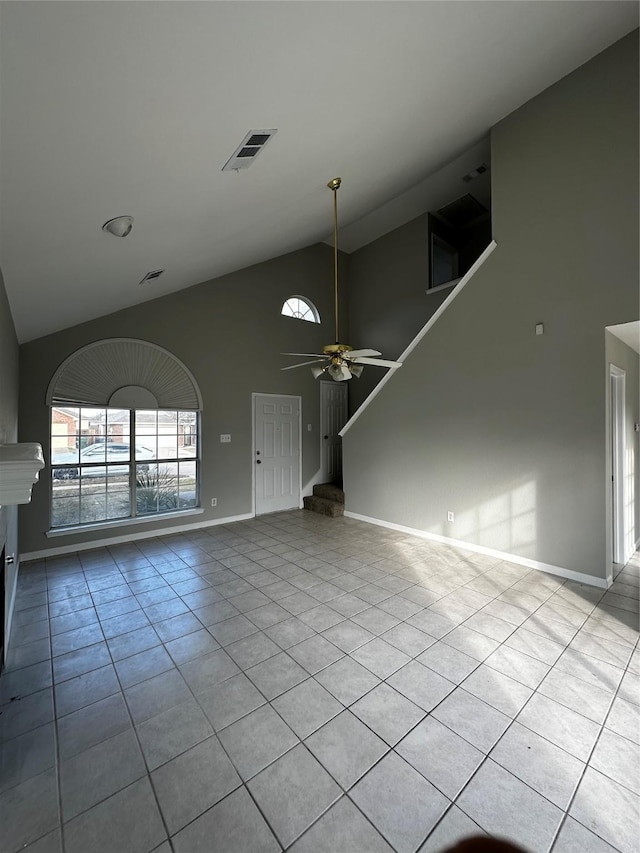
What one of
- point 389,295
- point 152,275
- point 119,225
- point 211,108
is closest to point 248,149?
point 211,108

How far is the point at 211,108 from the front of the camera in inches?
→ 62.8

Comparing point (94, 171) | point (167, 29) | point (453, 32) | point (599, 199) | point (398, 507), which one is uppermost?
point (453, 32)

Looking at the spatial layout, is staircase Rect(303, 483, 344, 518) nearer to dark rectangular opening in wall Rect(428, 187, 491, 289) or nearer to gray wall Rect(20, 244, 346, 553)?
gray wall Rect(20, 244, 346, 553)

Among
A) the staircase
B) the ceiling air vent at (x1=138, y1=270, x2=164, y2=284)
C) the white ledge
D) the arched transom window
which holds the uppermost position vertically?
the arched transom window

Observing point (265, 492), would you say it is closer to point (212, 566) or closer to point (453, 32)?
point (212, 566)

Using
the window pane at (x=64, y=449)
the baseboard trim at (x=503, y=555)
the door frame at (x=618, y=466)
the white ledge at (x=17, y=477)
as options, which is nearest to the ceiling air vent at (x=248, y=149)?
the white ledge at (x=17, y=477)

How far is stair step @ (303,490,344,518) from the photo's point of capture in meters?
5.79

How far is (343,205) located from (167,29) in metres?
3.58

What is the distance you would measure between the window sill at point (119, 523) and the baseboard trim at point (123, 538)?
141 millimetres

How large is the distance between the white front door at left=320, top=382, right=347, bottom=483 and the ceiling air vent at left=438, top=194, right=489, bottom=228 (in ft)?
11.3

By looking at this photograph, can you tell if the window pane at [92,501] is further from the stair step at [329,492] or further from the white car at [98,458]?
the stair step at [329,492]

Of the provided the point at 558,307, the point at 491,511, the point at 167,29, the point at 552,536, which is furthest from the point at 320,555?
the point at 167,29

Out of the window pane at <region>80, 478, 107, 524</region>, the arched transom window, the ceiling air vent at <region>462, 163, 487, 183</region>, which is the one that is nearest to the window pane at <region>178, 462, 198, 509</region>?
the window pane at <region>80, 478, 107, 524</region>

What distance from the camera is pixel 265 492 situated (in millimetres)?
5895
